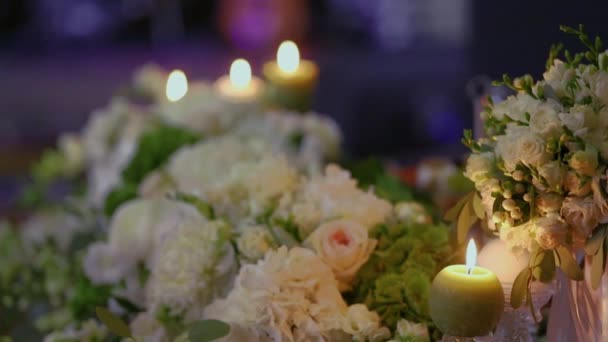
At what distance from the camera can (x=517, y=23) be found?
2471 mm

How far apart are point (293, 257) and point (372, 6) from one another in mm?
5523

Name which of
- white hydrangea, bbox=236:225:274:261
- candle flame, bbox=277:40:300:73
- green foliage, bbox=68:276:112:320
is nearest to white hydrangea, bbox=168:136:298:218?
white hydrangea, bbox=236:225:274:261

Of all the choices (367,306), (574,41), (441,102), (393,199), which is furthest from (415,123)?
(367,306)

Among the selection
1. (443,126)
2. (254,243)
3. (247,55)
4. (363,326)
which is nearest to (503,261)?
(363,326)

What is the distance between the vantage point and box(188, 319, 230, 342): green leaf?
82 centimetres

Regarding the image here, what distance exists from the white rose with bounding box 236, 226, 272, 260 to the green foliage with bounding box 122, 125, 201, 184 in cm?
67

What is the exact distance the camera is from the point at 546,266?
75cm

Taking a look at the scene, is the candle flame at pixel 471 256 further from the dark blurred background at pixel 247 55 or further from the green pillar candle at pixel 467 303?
the dark blurred background at pixel 247 55

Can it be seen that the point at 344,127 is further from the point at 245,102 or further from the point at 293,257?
the point at 293,257

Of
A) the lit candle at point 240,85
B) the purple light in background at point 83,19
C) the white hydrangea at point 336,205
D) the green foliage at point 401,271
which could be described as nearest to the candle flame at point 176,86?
the lit candle at point 240,85

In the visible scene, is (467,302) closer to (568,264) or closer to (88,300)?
(568,264)

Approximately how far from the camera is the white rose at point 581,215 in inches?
27.9

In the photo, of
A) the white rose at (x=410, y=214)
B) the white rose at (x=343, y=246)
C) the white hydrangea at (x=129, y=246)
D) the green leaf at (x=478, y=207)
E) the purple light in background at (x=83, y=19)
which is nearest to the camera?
the green leaf at (x=478, y=207)

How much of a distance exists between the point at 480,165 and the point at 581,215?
0.33 feet
